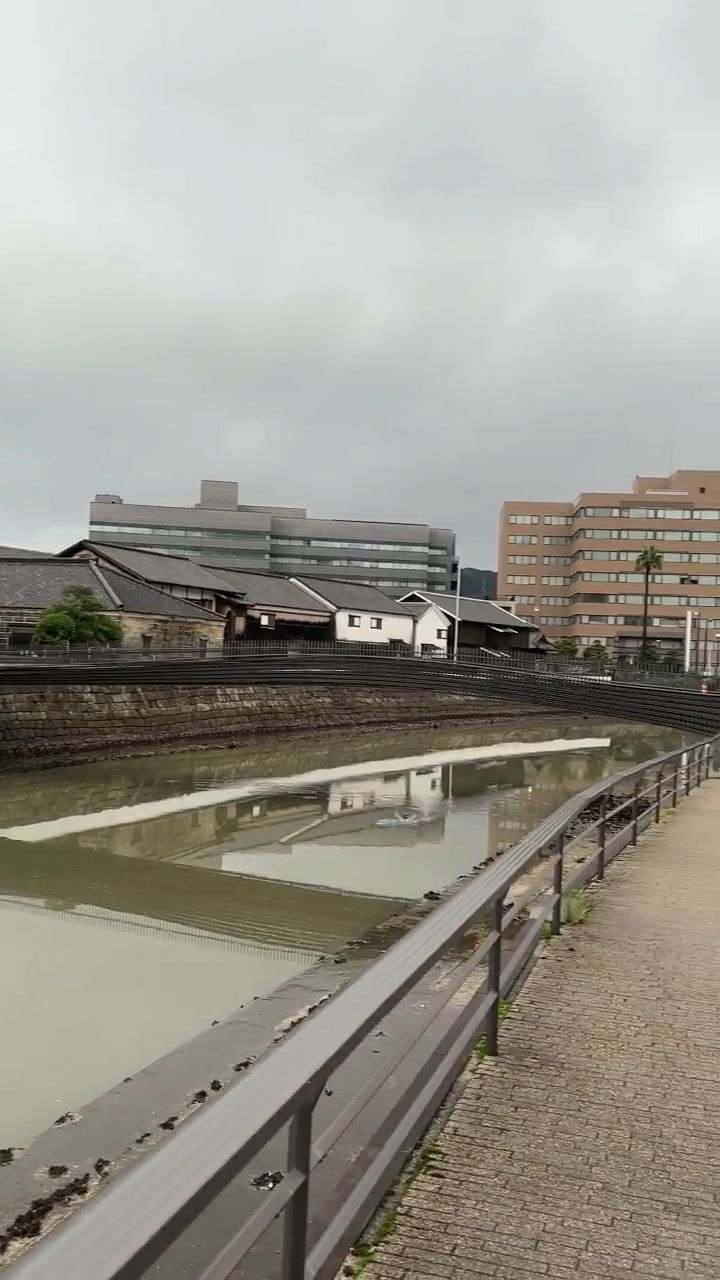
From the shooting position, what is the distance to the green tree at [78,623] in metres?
32.7

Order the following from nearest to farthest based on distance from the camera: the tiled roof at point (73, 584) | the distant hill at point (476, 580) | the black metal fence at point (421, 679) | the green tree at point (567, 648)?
→ the black metal fence at point (421, 679) → the tiled roof at point (73, 584) → the green tree at point (567, 648) → the distant hill at point (476, 580)

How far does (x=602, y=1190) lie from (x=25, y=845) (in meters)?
15.1

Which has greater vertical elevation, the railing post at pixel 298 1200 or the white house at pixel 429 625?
the white house at pixel 429 625

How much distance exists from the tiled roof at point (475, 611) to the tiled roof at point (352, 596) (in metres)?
4.25

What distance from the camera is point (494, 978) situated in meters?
4.17

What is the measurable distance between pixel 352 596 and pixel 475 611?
12917 mm

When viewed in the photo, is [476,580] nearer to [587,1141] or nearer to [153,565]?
[153,565]

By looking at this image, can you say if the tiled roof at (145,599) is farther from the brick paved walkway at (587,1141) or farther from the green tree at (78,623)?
the brick paved walkway at (587,1141)

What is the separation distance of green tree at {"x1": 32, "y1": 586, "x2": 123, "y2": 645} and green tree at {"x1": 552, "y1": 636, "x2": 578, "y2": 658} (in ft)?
127

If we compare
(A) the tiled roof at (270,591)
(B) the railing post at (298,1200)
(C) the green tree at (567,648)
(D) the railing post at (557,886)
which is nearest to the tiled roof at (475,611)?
(C) the green tree at (567,648)

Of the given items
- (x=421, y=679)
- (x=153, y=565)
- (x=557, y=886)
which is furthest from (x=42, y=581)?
(x=557, y=886)

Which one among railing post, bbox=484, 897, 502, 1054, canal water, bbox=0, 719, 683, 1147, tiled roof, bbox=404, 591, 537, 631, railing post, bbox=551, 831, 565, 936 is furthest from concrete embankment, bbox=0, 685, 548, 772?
railing post, bbox=484, 897, 502, 1054

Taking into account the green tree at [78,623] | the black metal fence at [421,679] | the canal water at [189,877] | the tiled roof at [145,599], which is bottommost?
the canal water at [189,877]

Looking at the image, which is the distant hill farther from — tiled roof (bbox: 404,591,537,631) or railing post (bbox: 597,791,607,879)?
railing post (bbox: 597,791,607,879)
